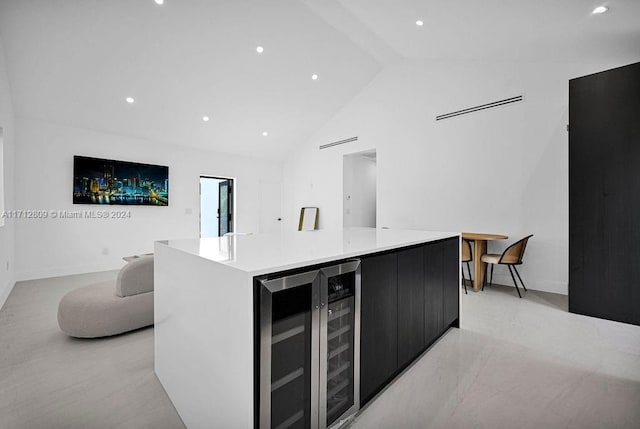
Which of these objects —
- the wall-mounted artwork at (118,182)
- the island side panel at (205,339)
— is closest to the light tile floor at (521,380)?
the island side panel at (205,339)

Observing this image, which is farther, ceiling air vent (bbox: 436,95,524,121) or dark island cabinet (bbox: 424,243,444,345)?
ceiling air vent (bbox: 436,95,524,121)

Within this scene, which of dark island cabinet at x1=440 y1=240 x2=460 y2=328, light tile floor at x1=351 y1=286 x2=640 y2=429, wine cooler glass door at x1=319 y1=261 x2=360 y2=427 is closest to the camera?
wine cooler glass door at x1=319 y1=261 x2=360 y2=427

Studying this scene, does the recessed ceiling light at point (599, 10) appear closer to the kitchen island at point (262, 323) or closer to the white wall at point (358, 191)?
the kitchen island at point (262, 323)

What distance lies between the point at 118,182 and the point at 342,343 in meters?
5.80

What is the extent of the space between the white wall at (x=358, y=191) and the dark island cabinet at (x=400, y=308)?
4557 mm

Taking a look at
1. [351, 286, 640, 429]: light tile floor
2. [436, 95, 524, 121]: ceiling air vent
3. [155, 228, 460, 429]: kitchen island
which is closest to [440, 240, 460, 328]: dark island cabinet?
[351, 286, 640, 429]: light tile floor

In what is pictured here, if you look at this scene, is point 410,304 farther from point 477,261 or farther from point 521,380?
point 477,261

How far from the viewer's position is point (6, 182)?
3947mm

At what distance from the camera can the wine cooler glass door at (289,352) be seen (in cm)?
112

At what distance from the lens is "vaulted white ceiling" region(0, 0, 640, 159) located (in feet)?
10.6

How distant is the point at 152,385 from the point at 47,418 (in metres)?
0.50

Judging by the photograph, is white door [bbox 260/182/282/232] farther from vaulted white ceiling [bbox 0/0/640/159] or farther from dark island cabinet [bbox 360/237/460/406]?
dark island cabinet [bbox 360/237/460/406]

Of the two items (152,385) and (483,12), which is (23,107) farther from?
(483,12)

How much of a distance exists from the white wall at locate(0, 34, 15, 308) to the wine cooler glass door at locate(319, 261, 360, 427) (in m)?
4.19
